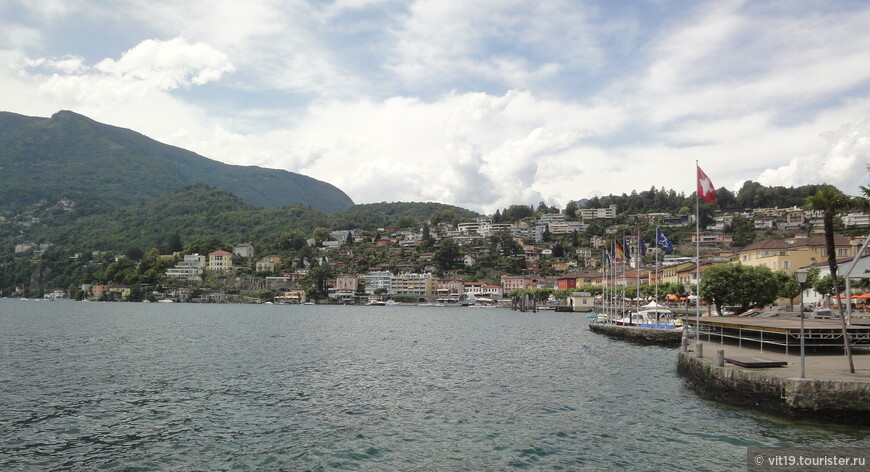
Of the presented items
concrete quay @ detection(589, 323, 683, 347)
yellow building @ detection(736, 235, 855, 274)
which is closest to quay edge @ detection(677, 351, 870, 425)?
concrete quay @ detection(589, 323, 683, 347)

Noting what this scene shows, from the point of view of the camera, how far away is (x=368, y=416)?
22109 millimetres

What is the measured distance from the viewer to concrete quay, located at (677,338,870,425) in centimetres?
1862

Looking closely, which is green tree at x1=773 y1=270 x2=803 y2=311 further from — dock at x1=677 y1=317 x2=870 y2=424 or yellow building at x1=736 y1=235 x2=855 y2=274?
dock at x1=677 y1=317 x2=870 y2=424

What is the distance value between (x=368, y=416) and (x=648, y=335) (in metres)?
38.5

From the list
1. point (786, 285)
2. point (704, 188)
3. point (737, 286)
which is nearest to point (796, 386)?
point (704, 188)

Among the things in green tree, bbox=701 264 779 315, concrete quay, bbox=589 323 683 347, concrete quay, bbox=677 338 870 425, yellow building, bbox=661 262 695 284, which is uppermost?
yellow building, bbox=661 262 695 284

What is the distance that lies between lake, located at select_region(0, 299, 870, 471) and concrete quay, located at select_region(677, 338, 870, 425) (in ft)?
2.00

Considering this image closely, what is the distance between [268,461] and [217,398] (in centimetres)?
993

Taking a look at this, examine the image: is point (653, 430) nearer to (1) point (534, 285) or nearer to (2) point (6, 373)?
(2) point (6, 373)

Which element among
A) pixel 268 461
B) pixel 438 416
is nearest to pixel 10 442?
pixel 268 461

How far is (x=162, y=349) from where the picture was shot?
44.9m

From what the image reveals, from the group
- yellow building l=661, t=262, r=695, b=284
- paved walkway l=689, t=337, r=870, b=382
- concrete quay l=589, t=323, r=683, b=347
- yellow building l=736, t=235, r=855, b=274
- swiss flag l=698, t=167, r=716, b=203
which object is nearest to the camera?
paved walkway l=689, t=337, r=870, b=382

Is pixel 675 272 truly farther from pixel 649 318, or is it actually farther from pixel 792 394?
pixel 792 394

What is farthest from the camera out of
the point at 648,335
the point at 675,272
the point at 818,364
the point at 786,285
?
the point at 675,272
